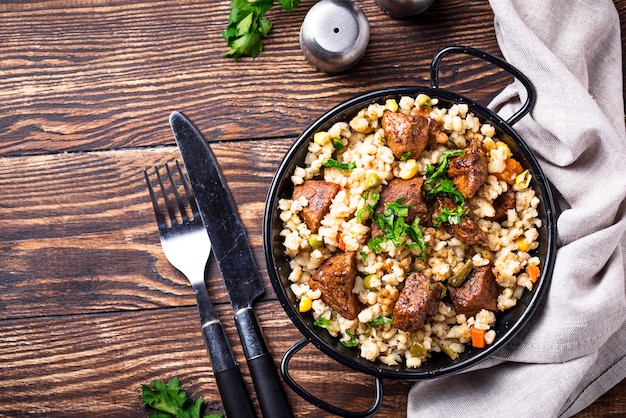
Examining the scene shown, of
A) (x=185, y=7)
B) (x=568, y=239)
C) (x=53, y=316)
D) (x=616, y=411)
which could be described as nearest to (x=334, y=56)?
(x=185, y=7)

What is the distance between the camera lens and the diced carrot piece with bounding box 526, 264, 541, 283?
2449mm

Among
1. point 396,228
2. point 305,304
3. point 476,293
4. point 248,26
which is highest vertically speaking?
point 248,26

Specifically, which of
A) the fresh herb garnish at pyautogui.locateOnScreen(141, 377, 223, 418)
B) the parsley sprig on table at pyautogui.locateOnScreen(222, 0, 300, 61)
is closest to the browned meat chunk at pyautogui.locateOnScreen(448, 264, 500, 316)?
the fresh herb garnish at pyautogui.locateOnScreen(141, 377, 223, 418)

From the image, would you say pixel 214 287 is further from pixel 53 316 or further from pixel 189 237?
pixel 53 316

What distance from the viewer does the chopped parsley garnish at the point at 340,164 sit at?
2.48 m

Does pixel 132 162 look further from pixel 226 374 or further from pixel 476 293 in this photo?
pixel 476 293

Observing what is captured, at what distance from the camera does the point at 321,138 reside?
2.48 metres

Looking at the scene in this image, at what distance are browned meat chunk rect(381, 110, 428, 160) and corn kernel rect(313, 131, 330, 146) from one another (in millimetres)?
237

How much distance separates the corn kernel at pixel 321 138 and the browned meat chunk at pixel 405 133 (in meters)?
0.24

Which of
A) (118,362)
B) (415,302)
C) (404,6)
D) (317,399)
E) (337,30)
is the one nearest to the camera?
(415,302)

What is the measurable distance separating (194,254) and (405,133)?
1103 millimetres

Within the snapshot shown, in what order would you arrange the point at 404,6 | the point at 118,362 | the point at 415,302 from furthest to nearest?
the point at 118,362 < the point at 404,6 < the point at 415,302

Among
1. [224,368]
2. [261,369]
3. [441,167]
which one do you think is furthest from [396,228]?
[224,368]

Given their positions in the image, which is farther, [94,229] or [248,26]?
[94,229]
